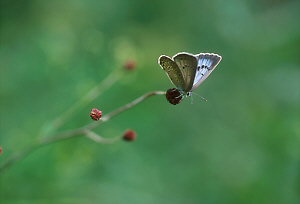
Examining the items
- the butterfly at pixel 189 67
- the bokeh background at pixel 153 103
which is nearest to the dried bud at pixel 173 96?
the butterfly at pixel 189 67

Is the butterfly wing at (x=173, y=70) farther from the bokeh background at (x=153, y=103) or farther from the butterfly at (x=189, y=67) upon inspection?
the bokeh background at (x=153, y=103)

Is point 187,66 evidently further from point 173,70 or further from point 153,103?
point 153,103

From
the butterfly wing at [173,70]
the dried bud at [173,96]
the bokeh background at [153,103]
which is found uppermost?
the bokeh background at [153,103]

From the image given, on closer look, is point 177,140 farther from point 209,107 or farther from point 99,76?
point 99,76

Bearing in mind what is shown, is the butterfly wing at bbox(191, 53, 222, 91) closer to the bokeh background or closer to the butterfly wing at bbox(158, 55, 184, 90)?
the butterfly wing at bbox(158, 55, 184, 90)

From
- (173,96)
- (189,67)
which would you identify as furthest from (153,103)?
(189,67)

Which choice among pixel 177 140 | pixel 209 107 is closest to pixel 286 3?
pixel 209 107
